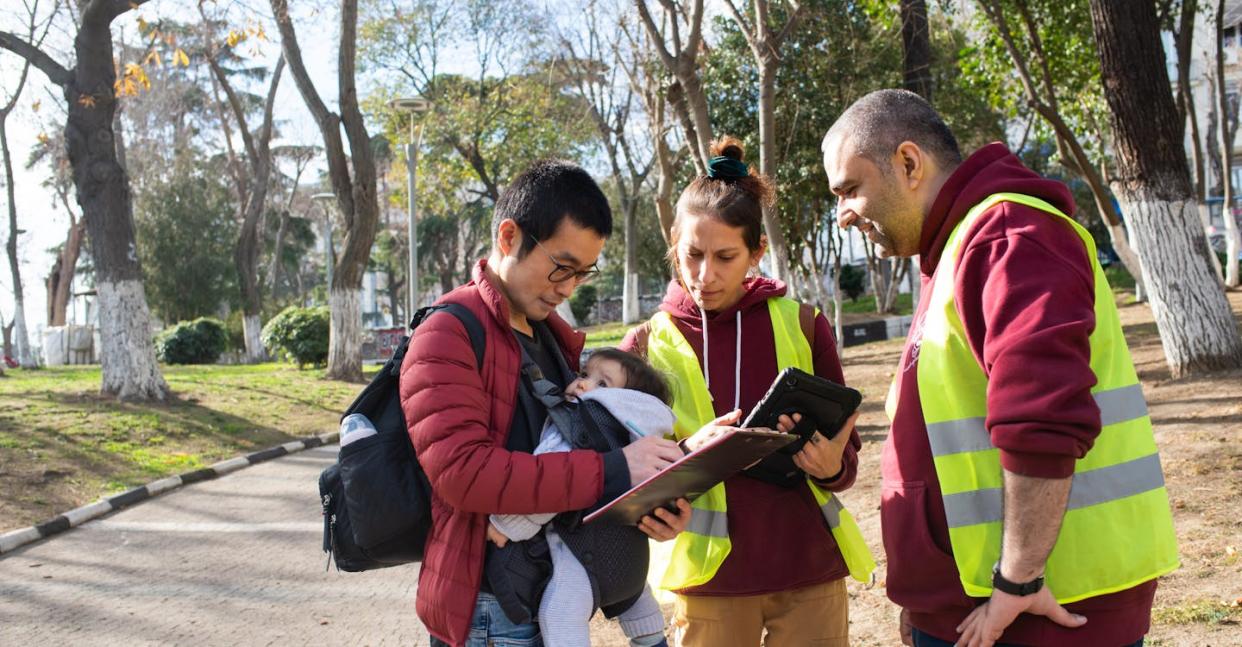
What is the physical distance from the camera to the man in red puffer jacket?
2176 millimetres

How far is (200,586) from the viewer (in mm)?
6738

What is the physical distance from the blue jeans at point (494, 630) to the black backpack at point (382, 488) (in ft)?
0.63

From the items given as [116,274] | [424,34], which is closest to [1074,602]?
[116,274]

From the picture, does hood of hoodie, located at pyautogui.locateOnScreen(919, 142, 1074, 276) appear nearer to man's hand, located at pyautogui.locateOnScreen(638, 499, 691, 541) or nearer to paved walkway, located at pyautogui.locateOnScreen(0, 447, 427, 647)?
man's hand, located at pyautogui.locateOnScreen(638, 499, 691, 541)

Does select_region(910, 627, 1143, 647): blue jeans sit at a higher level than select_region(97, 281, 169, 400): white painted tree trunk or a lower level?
lower

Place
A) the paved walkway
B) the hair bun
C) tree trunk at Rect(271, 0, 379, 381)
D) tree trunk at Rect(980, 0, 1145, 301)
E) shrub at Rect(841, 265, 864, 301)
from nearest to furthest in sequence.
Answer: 1. the hair bun
2. the paved walkway
3. tree trunk at Rect(980, 0, 1145, 301)
4. tree trunk at Rect(271, 0, 379, 381)
5. shrub at Rect(841, 265, 864, 301)

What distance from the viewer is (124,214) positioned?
14844 mm

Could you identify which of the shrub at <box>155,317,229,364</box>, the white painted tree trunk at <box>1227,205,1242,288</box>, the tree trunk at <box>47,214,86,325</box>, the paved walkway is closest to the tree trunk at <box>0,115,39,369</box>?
the shrub at <box>155,317,229,364</box>

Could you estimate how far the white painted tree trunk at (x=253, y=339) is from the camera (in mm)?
32000

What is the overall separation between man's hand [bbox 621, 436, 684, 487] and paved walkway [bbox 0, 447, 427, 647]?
3.46 meters

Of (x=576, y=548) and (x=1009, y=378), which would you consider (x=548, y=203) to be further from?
(x=1009, y=378)

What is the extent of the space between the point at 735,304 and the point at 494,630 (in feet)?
3.90

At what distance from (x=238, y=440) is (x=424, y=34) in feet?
85.9

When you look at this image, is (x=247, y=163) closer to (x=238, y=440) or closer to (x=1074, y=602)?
(x=238, y=440)
